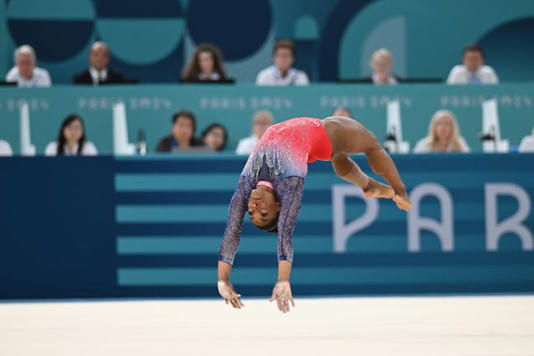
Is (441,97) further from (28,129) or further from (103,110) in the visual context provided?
(28,129)

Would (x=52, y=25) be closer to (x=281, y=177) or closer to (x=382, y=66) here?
(x=382, y=66)

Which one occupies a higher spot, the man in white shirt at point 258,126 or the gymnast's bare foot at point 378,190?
the man in white shirt at point 258,126

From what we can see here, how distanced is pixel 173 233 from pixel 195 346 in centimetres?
244

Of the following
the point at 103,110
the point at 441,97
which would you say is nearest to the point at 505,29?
the point at 441,97

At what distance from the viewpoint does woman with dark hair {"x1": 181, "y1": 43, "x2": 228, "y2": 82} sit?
8758mm

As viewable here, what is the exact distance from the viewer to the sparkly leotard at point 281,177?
440cm

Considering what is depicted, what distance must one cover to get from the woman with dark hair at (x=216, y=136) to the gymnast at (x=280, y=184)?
10.5 ft

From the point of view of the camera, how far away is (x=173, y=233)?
7023mm

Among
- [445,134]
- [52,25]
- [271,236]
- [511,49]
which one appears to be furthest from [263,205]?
[511,49]

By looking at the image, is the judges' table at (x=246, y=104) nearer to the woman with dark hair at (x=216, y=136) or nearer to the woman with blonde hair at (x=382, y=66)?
the woman with dark hair at (x=216, y=136)

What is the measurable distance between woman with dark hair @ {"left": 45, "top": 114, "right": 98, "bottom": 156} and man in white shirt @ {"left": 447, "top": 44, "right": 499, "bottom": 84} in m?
4.07

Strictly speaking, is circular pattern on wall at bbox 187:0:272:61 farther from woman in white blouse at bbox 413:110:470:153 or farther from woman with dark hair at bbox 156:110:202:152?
woman in white blouse at bbox 413:110:470:153

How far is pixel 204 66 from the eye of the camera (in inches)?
348

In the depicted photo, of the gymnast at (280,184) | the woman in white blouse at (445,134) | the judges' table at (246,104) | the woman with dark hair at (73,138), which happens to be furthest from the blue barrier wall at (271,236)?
the gymnast at (280,184)
